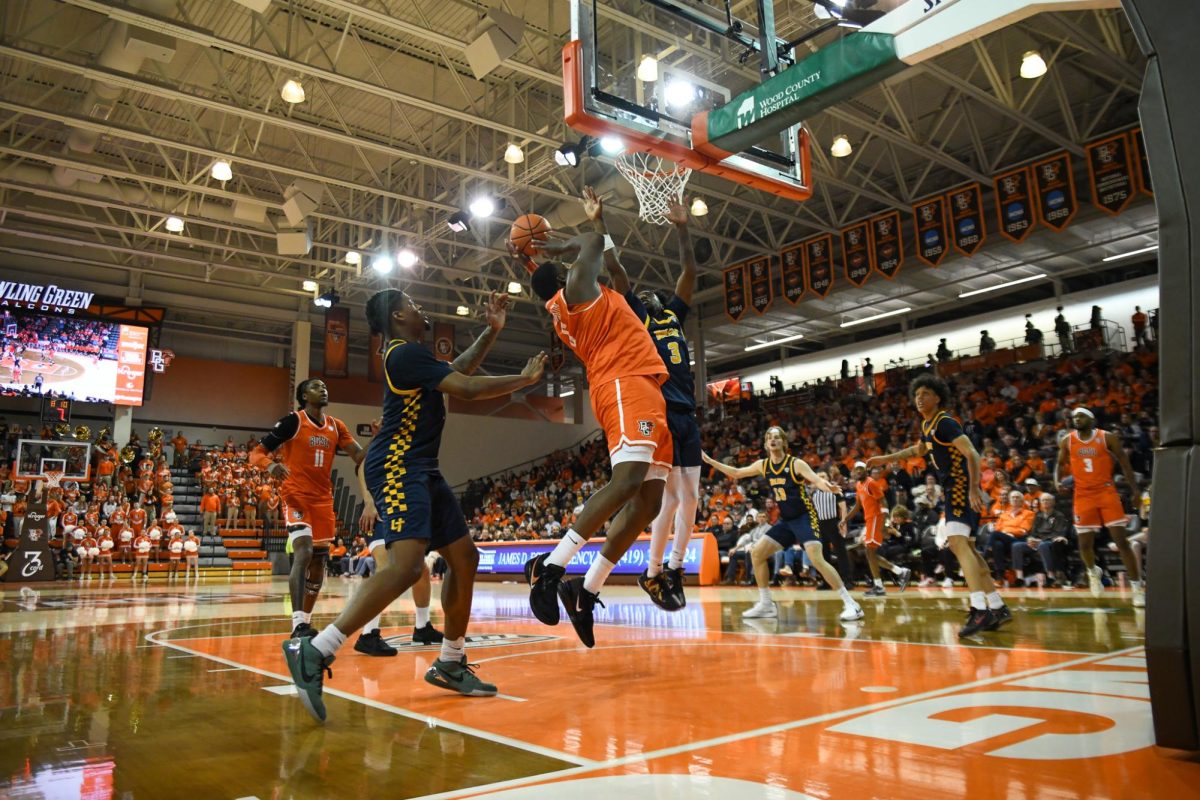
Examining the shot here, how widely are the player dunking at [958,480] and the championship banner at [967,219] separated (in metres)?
13.3

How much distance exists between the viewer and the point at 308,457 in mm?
5883

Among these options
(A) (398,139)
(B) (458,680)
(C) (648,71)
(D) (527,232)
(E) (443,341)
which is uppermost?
(A) (398,139)

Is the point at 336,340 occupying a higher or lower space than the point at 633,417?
higher

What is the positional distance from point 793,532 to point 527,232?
4369 millimetres

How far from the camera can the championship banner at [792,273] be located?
20.6 m

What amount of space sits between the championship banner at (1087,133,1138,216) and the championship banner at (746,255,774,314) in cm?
775

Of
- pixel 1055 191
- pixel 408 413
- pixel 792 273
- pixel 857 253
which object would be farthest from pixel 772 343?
pixel 408 413

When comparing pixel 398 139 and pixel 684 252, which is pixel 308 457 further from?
pixel 398 139

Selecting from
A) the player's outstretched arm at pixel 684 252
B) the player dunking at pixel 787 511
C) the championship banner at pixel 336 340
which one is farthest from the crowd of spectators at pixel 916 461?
the championship banner at pixel 336 340

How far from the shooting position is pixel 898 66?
4.75 metres

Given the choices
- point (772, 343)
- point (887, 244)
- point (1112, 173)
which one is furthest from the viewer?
point (772, 343)

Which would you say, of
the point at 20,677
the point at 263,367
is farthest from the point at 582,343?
the point at 263,367

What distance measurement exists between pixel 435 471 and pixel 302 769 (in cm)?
173

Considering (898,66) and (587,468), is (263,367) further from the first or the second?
(898,66)
